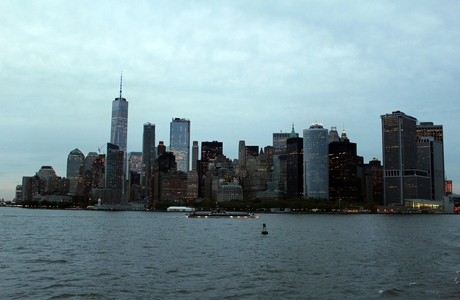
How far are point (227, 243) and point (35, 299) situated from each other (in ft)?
155

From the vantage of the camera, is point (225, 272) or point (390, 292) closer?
Answer: point (390, 292)

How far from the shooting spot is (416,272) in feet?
163

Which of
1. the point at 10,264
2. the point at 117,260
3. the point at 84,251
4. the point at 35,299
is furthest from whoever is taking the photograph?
the point at 84,251

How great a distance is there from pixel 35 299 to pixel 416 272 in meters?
34.7

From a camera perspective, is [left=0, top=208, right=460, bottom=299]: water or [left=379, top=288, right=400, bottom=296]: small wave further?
[left=0, top=208, right=460, bottom=299]: water

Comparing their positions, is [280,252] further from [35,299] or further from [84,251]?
[35,299]

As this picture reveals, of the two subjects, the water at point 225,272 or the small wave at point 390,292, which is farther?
the water at point 225,272

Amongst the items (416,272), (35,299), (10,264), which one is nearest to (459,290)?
(416,272)

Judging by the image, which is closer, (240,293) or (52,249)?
(240,293)

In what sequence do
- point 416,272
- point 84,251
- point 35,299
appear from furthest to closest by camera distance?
point 84,251 < point 416,272 < point 35,299

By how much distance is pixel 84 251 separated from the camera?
6706cm

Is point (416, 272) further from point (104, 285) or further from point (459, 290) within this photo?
point (104, 285)

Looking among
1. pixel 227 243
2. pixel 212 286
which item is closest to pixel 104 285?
pixel 212 286

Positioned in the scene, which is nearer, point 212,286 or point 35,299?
point 35,299
